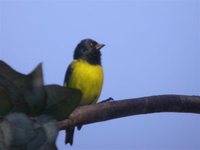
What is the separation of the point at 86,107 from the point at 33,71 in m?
0.40

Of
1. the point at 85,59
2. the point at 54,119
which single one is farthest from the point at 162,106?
the point at 85,59

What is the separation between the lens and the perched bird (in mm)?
4176

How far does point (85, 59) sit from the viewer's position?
4.56 m

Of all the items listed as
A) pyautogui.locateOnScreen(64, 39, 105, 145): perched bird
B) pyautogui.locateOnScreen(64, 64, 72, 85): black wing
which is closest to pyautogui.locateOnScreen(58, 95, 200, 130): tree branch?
pyautogui.locateOnScreen(64, 39, 105, 145): perched bird

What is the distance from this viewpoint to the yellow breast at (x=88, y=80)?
416 centimetres

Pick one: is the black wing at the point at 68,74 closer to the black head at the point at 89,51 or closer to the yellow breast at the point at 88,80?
the yellow breast at the point at 88,80

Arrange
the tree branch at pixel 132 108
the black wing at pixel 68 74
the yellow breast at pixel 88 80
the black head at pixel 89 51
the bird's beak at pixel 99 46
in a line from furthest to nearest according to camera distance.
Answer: the bird's beak at pixel 99 46, the black head at pixel 89 51, the black wing at pixel 68 74, the yellow breast at pixel 88 80, the tree branch at pixel 132 108

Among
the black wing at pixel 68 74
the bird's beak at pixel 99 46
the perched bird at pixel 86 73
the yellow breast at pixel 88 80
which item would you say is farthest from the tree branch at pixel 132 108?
the bird's beak at pixel 99 46

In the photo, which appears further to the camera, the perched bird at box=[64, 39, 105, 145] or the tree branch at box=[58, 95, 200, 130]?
the perched bird at box=[64, 39, 105, 145]

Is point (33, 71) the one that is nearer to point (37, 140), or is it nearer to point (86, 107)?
point (37, 140)

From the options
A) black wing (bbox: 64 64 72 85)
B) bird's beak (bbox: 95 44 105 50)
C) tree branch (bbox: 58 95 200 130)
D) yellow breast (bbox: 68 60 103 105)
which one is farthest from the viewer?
bird's beak (bbox: 95 44 105 50)

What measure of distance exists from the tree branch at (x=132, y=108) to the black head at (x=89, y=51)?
11.5 ft

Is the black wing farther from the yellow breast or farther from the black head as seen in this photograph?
the black head

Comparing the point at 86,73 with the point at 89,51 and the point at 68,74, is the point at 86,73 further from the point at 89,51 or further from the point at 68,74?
the point at 89,51
